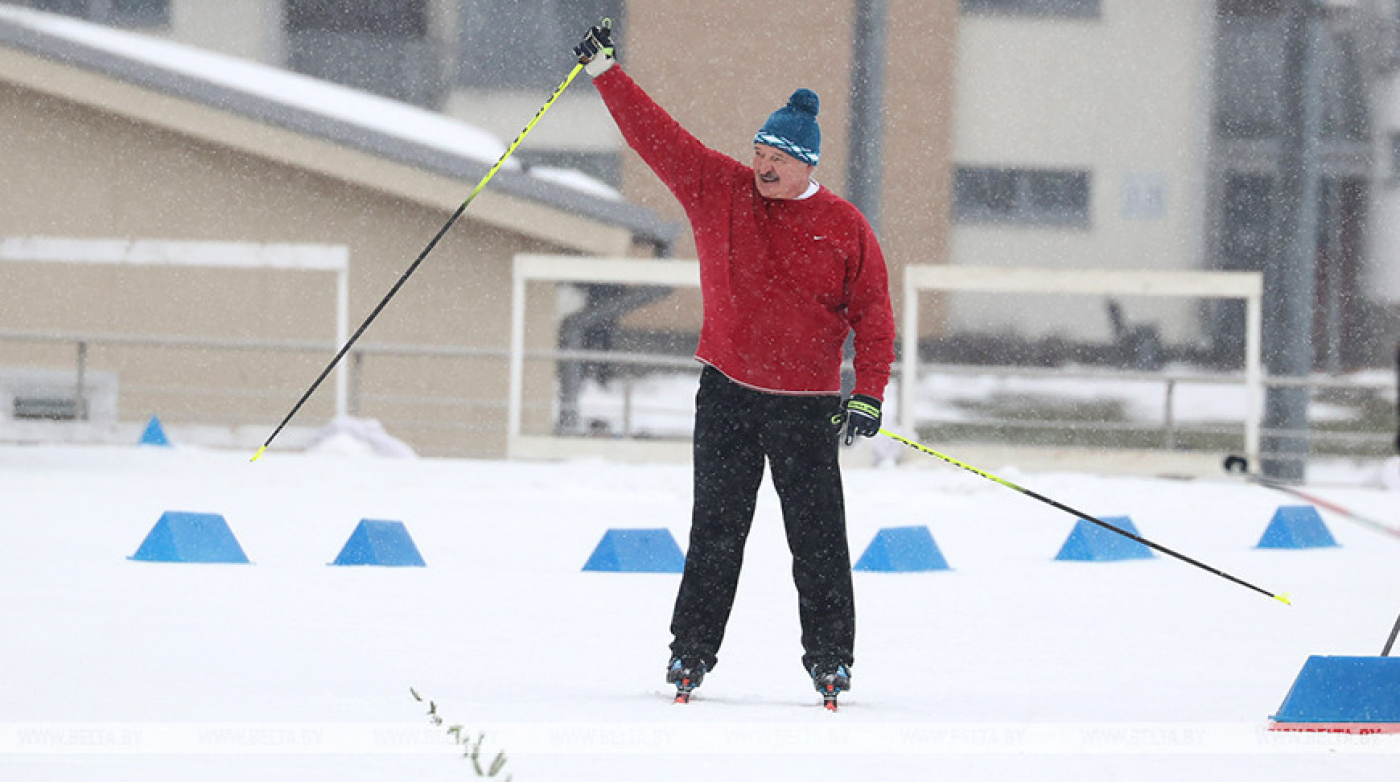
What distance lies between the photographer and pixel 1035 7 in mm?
30781

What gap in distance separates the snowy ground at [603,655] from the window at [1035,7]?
20.7 meters

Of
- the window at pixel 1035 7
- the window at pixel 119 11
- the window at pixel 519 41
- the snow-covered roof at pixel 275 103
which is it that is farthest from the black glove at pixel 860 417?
the window at pixel 1035 7

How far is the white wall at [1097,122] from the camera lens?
102 ft

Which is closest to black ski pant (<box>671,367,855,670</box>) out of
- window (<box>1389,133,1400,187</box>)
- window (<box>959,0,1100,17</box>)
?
window (<box>959,0,1100,17</box>)

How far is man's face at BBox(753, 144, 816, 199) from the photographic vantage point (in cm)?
473

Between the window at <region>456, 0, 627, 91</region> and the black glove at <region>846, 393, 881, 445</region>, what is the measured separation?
1015 inches

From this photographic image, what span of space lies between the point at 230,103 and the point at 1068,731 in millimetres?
12474

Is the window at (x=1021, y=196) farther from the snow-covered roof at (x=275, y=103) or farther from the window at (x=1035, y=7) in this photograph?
the snow-covered roof at (x=275, y=103)

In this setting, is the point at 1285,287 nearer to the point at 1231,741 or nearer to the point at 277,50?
the point at 1231,741

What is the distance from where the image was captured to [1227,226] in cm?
3181

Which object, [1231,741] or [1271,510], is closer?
[1231,741]

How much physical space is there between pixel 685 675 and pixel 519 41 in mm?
26936

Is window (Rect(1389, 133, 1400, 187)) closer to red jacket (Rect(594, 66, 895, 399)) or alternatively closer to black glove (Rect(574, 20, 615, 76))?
red jacket (Rect(594, 66, 895, 399))

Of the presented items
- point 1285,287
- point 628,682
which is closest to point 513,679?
point 628,682
